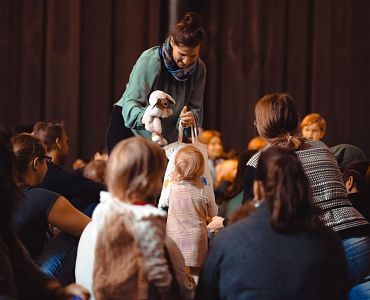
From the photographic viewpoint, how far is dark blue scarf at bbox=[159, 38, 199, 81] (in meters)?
4.40

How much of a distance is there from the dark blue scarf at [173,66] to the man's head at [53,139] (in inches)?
25.4

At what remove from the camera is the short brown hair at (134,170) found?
2.76 meters

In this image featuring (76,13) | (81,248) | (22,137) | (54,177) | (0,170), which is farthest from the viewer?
(76,13)

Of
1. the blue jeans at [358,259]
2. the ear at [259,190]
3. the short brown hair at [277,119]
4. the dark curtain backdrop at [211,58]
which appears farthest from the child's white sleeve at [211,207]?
the dark curtain backdrop at [211,58]

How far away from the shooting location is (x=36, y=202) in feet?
12.0

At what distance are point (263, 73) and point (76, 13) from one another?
1908 millimetres

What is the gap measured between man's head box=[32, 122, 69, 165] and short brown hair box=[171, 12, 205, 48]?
30.6 inches

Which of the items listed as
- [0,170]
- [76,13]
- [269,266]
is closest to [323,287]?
[269,266]

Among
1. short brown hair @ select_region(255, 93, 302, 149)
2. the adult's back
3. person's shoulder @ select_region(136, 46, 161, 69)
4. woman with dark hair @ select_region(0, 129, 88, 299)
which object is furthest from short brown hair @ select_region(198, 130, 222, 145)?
woman with dark hair @ select_region(0, 129, 88, 299)

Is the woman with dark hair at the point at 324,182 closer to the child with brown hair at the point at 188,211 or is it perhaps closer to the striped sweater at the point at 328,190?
the striped sweater at the point at 328,190

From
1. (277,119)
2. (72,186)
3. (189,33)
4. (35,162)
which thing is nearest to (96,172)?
(72,186)

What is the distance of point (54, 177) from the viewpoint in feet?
13.9

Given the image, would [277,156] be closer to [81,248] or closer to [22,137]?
[81,248]

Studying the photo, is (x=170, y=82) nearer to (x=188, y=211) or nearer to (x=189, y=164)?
(x=189, y=164)
